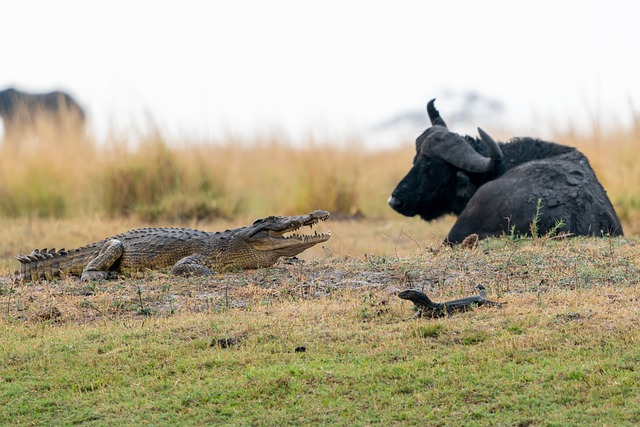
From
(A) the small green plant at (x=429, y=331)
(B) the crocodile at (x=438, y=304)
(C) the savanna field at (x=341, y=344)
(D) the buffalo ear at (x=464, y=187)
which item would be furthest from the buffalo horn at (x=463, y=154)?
(A) the small green plant at (x=429, y=331)

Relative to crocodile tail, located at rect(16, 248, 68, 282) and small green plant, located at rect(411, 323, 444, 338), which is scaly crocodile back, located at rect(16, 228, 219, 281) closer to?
crocodile tail, located at rect(16, 248, 68, 282)

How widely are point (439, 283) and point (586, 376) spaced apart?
8.92 ft

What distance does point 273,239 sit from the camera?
1040 centimetres

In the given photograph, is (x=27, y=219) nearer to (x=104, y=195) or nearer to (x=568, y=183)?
(x=104, y=195)

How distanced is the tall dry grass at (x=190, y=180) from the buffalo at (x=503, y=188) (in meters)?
5.74

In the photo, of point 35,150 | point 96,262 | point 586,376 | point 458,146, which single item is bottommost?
point 586,376

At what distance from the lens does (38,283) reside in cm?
1054

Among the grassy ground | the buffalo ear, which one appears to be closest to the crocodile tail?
the grassy ground

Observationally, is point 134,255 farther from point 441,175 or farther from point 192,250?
point 441,175

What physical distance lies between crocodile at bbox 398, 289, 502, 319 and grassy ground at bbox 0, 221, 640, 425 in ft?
0.51

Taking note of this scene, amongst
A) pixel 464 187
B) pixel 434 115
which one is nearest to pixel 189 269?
pixel 464 187

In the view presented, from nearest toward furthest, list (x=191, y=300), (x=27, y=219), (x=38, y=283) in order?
(x=191, y=300), (x=38, y=283), (x=27, y=219)

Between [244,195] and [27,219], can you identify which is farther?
[244,195]

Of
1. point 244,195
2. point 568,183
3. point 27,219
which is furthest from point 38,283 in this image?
point 244,195
